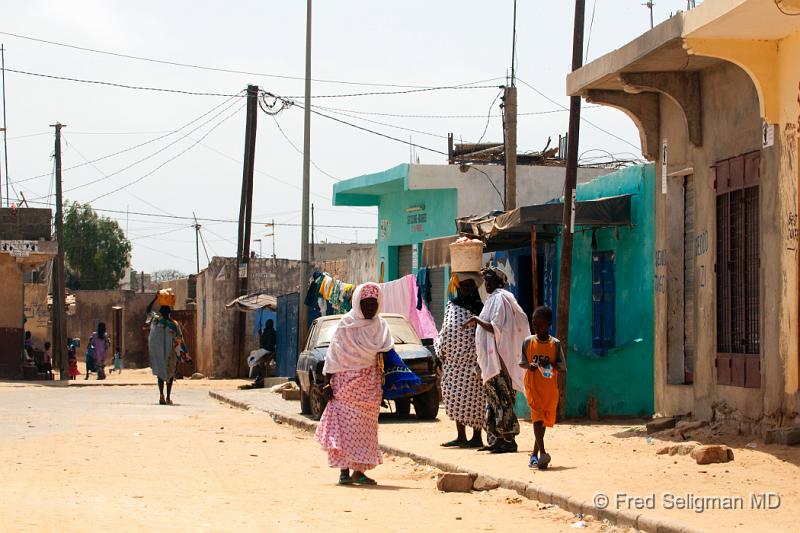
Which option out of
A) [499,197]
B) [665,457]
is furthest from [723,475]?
[499,197]

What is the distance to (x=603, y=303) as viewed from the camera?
1770 cm

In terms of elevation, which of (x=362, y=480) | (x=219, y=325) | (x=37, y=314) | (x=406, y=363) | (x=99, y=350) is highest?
(x=37, y=314)

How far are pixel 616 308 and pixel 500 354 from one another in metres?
5.44

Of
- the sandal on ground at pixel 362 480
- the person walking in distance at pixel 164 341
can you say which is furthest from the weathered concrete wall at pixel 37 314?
the sandal on ground at pixel 362 480

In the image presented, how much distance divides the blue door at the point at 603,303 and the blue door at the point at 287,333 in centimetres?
1467

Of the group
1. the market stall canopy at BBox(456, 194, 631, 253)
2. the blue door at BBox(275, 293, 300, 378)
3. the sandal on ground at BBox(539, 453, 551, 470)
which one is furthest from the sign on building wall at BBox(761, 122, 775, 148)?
the blue door at BBox(275, 293, 300, 378)

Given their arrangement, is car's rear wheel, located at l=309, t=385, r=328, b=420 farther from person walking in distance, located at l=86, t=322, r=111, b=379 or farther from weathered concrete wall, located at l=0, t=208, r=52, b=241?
person walking in distance, located at l=86, t=322, r=111, b=379

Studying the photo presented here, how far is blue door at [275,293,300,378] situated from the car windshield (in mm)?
12067

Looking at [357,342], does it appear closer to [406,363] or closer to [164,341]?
[406,363]

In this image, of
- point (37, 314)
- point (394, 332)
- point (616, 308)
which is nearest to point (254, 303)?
point (394, 332)

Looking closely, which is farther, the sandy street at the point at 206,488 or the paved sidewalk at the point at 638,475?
the sandy street at the point at 206,488

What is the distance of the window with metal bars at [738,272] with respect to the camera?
12.2m

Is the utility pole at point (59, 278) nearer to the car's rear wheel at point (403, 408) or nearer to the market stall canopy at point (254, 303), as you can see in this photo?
the market stall canopy at point (254, 303)

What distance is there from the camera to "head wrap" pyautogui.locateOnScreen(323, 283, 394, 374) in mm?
11047
